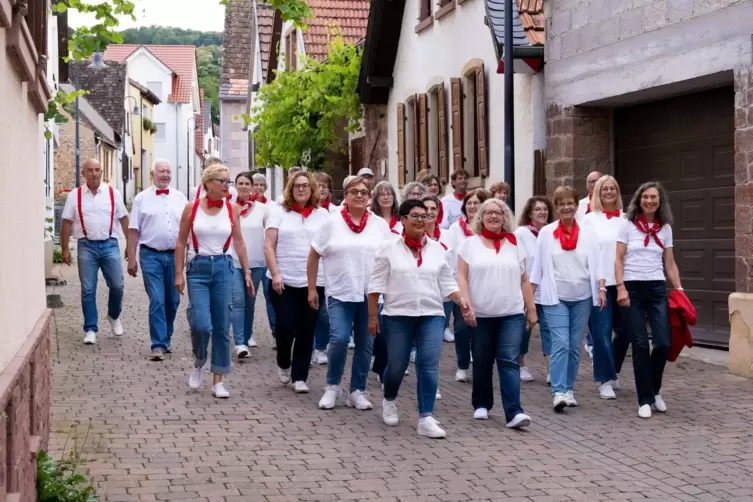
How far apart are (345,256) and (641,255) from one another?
7.08 ft

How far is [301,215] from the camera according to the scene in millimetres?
10898

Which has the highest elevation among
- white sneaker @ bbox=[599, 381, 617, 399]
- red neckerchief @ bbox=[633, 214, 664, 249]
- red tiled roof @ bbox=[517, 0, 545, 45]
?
red tiled roof @ bbox=[517, 0, 545, 45]

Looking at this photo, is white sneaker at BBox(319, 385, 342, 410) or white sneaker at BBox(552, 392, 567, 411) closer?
white sneaker at BBox(552, 392, 567, 411)

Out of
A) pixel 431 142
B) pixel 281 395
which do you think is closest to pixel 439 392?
pixel 281 395

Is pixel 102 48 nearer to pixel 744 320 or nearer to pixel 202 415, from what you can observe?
pixel 202 415

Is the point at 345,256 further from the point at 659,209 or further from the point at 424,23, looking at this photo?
the point at 424,23

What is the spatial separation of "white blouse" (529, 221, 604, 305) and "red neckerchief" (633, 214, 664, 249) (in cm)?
44

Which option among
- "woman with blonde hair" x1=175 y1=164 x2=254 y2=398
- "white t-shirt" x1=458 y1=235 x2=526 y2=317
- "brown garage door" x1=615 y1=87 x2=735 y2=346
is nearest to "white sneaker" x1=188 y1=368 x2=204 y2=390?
"woman with blonde hair" x1=175 y1=164 x2=254 y2=398

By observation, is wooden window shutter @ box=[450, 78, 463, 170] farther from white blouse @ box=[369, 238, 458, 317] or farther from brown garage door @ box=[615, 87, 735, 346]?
white blouse @ box=[369, 238, 458, 317]

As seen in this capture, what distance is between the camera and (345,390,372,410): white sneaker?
961 centimetres

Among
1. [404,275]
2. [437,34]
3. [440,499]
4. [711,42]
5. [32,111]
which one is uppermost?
[437,34]

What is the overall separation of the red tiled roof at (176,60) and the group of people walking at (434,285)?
86.9m

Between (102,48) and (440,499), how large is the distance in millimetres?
7805

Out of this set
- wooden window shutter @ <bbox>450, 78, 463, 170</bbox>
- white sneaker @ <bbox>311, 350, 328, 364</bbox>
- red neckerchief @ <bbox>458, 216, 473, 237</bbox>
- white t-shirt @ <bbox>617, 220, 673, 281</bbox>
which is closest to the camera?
white t-shirt @ <bbox>617, 220, 673, 281</bbox>
